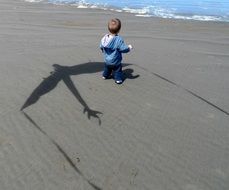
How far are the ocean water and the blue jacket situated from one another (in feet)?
24.0

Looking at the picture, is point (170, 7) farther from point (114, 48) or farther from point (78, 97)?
point (78, 97)

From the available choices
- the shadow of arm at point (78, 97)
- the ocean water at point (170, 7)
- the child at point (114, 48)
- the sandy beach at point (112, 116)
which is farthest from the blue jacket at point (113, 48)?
the ocean water at point (170, 7)

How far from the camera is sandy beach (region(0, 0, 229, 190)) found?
12.9ft

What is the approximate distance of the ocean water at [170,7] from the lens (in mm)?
13492

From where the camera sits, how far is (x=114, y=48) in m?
6.07

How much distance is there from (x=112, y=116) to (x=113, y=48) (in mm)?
1323

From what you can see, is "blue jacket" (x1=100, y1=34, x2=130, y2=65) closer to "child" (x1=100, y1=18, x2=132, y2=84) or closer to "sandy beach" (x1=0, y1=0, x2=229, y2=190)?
"child" (x1=100, y1=18, x2=132, y2=84)

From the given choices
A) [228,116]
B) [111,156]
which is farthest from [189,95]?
[111,156]

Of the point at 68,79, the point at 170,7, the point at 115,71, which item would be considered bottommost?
the point at 170,7

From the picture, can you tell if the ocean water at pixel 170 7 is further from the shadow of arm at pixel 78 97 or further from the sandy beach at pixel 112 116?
the shadow of arm at pixel 78 97

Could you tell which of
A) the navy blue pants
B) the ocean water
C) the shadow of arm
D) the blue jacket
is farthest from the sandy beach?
the ocean water

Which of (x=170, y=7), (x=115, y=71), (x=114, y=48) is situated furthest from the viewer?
(x=170, y=7)

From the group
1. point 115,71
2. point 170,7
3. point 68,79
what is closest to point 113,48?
point 115,71

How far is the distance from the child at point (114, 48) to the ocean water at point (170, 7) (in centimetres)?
729
